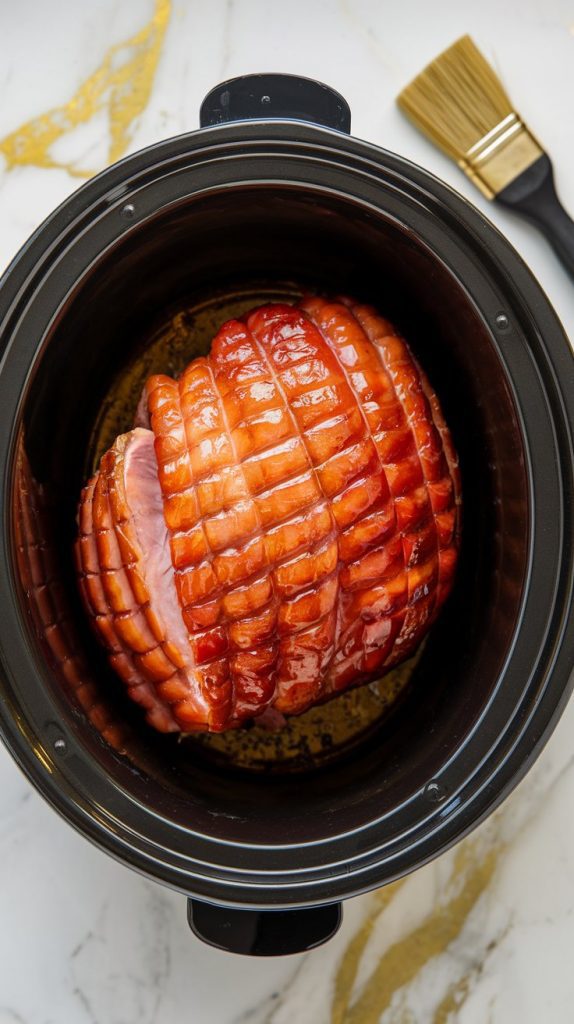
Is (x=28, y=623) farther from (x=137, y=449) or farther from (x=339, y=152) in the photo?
(x=339, y=152)

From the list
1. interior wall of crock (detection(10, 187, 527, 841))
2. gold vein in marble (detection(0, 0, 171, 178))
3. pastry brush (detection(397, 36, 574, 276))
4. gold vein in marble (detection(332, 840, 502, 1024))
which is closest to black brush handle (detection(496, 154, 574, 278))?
pastry brush (detection(397, 36, 574, 276))

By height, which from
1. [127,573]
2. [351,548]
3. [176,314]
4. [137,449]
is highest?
[176,314]

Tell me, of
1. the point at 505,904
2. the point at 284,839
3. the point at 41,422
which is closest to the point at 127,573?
the point at 41,422

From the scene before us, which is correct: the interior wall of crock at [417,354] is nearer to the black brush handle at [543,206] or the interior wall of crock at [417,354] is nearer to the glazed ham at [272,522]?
the glazed ham at [272,522]

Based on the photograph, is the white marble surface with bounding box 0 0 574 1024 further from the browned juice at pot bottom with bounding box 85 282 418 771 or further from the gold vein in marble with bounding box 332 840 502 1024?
the browned juice at pot bottom with bounding box 85 282 418 771

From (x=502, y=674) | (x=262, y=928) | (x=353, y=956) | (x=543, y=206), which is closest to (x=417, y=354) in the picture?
A: (x=543, y=206)

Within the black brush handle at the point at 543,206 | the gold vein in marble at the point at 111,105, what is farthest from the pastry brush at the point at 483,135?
the gold vein in marble at the point at 111,105

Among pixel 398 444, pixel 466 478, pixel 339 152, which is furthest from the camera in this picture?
pixel 466 478
